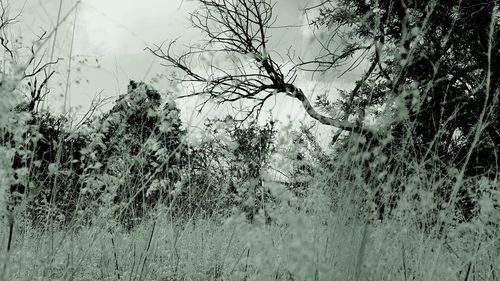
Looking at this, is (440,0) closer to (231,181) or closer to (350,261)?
(231,181)

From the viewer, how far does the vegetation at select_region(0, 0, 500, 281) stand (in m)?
1.68

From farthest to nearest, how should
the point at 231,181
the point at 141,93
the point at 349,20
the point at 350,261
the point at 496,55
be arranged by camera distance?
the point at 349,20 < the point at 496,55 < the point at 231,181 < the point at 141,93 < the point at 350,261

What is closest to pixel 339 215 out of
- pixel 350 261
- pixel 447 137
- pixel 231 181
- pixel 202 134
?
pixel 350 261

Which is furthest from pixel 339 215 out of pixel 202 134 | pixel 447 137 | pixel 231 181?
pixel 447 137

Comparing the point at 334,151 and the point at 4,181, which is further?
the point at 334,151

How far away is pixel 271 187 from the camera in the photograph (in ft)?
4.42

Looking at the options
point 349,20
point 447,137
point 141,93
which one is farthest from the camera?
point 349,20

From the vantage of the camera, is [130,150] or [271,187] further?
[130,150]

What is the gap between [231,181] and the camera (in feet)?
11.5

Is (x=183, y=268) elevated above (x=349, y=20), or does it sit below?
below

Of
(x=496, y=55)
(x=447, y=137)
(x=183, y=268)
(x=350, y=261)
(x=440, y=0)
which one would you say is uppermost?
(x=440, y=0)

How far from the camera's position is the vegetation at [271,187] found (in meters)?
1.68

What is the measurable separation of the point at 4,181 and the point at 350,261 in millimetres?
1309

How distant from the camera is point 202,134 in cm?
223
